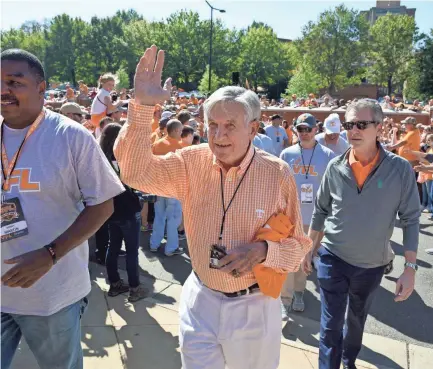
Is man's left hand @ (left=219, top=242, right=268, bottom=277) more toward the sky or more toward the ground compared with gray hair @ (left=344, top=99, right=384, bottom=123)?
more toward the ground

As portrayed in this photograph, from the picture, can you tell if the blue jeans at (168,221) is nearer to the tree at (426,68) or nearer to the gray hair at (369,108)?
the gray hair at (369,108)

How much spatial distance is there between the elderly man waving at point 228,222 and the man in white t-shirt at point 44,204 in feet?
0.99

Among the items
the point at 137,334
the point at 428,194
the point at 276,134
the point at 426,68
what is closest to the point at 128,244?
the point at 137,334

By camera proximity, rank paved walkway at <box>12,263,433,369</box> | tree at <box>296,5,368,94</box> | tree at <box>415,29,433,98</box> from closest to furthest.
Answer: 1. paved walkway at <box>12,263,433,369</box>
2. tree at <box>415,29,433,98</box>
3. tree at <box>296,5,368,94</box>

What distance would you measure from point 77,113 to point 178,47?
5322cm

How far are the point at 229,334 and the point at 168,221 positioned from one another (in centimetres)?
424

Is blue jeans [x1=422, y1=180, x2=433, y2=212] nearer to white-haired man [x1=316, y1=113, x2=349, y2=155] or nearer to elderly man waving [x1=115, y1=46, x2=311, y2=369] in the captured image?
white-haired man [x1=316, y1=113, x2=349, y2=155]

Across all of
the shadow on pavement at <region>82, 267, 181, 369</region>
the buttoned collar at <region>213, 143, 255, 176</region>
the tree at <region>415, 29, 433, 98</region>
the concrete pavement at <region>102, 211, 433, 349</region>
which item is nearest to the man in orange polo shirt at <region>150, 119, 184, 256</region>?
the concrete pavement at <region>102, 211, 433, 349</region>

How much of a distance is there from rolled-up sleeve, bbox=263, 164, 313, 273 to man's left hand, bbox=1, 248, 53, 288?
1.01 m

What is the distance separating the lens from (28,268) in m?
1.83

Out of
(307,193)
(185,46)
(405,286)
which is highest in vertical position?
(185,46)

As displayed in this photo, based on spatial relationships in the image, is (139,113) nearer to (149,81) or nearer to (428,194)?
(149,81)

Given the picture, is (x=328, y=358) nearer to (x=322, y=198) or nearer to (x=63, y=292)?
(x=322, y=198)

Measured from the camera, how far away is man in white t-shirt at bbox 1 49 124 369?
1.98m
